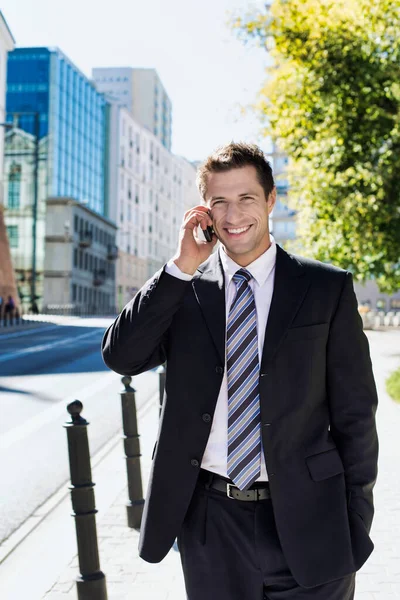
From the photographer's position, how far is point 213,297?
281 cm

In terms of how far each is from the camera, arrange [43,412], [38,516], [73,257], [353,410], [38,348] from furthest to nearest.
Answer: [73,257]
[38,348]
[43,412]
[38,516]
[353,410]

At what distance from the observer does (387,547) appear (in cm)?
548

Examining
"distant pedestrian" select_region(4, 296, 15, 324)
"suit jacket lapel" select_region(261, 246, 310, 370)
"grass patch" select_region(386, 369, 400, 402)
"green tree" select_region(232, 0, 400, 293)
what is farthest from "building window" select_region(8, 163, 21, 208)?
"suit jacket lapel" select_region(261, 246, 310, 370)

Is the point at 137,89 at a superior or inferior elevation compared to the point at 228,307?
superior

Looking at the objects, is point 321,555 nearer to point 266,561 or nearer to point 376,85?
point 266,561

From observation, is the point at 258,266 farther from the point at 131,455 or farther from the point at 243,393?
the point at 131,455

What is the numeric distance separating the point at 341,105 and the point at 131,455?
10.3 m

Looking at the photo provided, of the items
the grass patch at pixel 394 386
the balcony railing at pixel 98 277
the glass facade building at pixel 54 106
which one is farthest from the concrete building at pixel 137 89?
the grass patch at pixel 394 386

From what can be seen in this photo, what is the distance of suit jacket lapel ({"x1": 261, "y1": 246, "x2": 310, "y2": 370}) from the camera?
2.67 metres

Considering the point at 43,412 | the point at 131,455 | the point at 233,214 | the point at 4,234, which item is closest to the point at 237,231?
the point at 233,214

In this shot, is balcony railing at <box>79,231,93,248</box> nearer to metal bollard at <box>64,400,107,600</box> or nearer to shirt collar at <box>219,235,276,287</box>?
metal bollard at <box>64,400,107,600</box>

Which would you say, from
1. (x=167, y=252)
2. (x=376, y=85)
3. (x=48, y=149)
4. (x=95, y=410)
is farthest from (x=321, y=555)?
(x=167, y=252)

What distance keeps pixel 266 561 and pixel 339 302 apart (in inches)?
34.3

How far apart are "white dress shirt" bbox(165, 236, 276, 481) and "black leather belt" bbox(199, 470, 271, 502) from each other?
2cm
